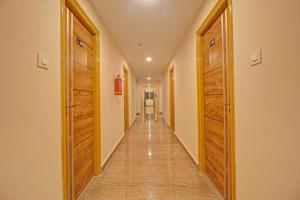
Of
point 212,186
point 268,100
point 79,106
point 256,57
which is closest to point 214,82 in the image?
point 256,57

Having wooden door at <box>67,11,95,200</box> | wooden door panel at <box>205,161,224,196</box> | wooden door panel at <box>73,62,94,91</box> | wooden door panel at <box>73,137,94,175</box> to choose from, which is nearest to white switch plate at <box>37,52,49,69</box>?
wooden door at <box>67,11,95,200</box>

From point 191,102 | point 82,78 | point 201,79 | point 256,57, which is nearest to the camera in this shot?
point 256,57

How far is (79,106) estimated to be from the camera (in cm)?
204

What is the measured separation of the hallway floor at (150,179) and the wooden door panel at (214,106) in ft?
3.20

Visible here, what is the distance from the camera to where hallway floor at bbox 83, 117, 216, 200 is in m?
2.06

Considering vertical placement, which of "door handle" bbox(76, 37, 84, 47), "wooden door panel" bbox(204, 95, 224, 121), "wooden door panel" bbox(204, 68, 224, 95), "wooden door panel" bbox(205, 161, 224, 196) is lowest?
"wooden door panel" bbox(205, 161, 224, 196)

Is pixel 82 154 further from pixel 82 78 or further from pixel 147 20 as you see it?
pixel 147 20

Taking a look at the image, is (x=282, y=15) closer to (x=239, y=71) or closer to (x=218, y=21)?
(x=239, y=71)

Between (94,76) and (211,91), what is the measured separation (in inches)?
69.4

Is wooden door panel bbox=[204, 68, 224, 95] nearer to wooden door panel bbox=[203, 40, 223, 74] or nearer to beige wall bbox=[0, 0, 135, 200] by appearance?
wooden door panel bbox=[203, 40, 223, 74]

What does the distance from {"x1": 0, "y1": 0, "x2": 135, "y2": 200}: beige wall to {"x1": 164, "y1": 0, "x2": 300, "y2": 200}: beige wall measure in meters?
1.62

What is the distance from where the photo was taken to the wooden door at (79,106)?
1784 mm

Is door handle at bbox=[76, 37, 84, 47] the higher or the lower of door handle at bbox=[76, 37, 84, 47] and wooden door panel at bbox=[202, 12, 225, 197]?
the higher

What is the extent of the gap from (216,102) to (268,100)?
1008 millimetres
